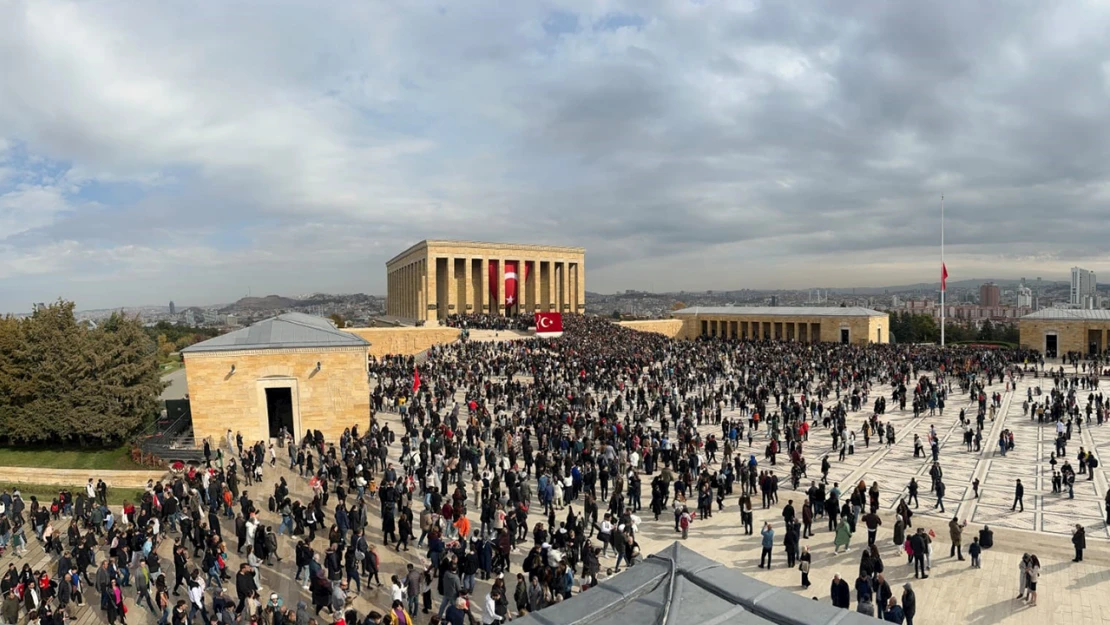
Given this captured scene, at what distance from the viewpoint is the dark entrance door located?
21141mm

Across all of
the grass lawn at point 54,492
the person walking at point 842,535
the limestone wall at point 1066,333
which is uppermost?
the limestone wall at point 1066,333

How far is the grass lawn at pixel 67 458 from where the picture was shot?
21.7 metres

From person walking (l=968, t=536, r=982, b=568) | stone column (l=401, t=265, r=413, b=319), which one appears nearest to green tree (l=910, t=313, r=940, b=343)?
stone column (l=401, t=265, r=413, b=319)

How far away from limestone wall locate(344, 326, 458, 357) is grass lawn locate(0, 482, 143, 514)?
23.8m

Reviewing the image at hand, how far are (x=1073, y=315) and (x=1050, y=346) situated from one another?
2373 millimetres

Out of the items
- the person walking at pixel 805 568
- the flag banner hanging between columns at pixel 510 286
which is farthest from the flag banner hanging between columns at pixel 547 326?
the person walking at pixel 805 568

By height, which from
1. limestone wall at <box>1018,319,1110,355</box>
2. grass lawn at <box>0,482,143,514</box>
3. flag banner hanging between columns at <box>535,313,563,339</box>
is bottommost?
grass lawn at <box>0,482,143,514</box>

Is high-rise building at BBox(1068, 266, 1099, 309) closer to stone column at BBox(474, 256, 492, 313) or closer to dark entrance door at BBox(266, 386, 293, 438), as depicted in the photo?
stone column at BBox(474, 256, 492, 313)

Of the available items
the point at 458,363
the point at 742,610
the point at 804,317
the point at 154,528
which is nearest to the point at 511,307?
the point at 804,317

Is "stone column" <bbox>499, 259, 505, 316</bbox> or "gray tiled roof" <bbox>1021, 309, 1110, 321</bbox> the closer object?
"gray tiled roof" <bbox>1021, 309, 1110, 321</bbox>

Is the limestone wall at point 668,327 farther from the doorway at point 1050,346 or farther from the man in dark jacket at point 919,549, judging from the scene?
the man in dark jacket at point 919,549

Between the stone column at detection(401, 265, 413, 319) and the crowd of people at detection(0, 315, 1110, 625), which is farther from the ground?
the stone column at detection(401, 265, 413, 319)

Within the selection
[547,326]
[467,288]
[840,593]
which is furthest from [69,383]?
[467,288]

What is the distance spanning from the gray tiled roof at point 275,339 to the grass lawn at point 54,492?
4.43 metres
